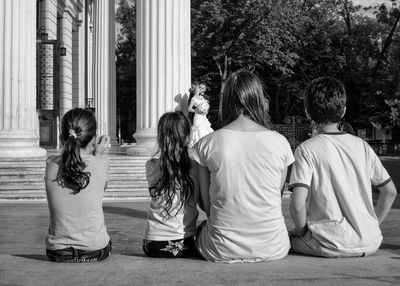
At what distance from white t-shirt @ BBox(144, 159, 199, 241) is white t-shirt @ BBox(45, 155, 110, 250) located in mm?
414

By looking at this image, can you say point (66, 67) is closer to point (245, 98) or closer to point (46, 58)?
point (46, 58)

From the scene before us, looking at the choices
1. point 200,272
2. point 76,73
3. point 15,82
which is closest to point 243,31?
point 76,73

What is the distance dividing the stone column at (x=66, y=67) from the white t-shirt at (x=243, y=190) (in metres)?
24.5

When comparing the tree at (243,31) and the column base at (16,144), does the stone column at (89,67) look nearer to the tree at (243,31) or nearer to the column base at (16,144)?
the tree at (243,31)

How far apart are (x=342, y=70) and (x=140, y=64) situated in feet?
100

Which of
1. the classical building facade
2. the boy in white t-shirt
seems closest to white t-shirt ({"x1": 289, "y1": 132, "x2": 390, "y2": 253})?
the boy in white t-shirt

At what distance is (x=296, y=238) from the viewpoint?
458 cm

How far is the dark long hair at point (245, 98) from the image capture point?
4.06m

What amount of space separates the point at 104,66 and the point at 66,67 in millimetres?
2936

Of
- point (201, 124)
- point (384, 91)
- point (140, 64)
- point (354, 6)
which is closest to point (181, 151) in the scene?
point (201, 124)

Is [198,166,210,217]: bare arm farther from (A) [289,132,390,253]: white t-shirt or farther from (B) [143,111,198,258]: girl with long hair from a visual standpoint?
(A) [289,132,390,253]: white t-shirt

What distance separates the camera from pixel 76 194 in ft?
14.9

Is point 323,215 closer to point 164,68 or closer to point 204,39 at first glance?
point 164,68

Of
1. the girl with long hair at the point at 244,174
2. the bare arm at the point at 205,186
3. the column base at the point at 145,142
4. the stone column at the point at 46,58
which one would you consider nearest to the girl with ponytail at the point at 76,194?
the bare arm at the point at 205,186
